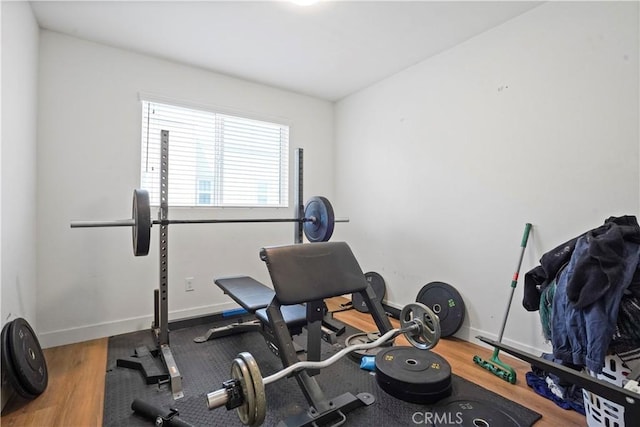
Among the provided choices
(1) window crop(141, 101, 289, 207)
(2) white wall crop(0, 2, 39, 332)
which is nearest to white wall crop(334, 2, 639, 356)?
(1) window crop(141, 101, 289, 207)

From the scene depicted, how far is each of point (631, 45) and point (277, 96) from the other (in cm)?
280

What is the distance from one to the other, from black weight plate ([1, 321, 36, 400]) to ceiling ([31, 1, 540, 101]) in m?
2.02

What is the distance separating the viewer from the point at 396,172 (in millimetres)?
3102

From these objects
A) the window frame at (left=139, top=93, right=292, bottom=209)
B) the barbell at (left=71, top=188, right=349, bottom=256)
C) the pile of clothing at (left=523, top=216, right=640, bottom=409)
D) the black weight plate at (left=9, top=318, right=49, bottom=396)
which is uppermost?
the window frame at (left=139, top=93, right=292, bottom=209)

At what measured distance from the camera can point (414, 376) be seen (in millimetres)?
1730

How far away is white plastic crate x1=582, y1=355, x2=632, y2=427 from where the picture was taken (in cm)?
129

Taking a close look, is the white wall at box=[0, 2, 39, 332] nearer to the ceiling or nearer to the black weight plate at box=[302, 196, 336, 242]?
the ceiling

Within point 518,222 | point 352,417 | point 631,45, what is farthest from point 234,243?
point 631,45

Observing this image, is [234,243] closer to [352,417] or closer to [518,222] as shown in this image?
[352,417]

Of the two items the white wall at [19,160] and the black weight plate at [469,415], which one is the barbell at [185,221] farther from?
the black weight plate at [469,415]

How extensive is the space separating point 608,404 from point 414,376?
80 centimetres

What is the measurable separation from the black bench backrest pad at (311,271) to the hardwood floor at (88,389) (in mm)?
1005

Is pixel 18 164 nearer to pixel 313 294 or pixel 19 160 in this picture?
pixel 19 160

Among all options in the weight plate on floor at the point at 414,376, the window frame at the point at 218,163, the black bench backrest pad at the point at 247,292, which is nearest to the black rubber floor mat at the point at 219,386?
the weight plate on floor at the point at 414,376
